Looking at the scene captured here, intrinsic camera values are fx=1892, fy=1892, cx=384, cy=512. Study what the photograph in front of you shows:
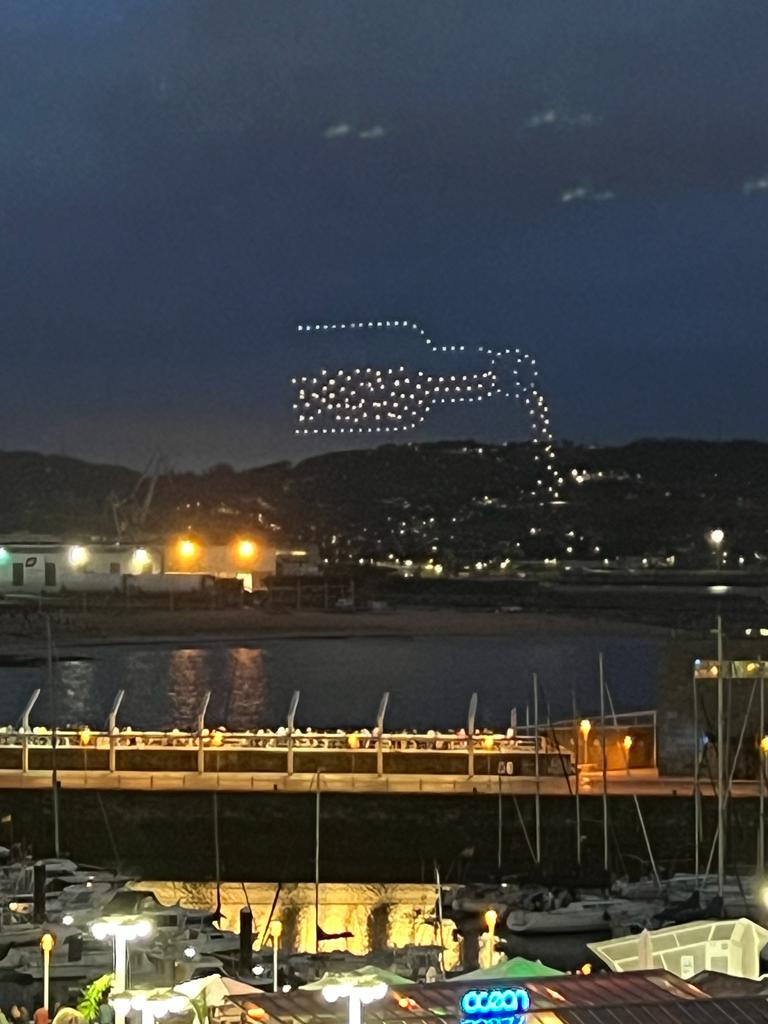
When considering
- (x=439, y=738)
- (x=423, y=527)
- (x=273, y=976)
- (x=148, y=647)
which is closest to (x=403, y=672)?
(x=148, y=647)

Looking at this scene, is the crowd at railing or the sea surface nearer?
the crowd at railing

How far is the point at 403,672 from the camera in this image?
178 feet

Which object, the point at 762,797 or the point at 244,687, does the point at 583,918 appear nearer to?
the point at 762,797

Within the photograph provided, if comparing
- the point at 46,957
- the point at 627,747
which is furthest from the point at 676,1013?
the point at 627,747

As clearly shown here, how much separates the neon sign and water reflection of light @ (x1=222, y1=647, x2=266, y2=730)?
29510 mm

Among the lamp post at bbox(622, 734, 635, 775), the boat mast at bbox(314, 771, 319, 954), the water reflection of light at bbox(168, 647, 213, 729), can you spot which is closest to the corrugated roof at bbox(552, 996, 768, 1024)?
the boat mast at bbox(314, 771, 319, 954)

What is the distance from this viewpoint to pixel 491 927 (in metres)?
14.0

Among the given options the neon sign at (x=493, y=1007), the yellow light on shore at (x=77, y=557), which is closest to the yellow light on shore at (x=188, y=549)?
the yellow light on shore at (x=77, y=557)

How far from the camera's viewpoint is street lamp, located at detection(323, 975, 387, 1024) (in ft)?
20.7

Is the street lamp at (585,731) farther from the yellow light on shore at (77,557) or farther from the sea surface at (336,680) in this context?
the yellow light on shore at (77,557)

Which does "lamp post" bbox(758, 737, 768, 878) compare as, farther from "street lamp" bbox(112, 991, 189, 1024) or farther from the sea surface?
the sea surface

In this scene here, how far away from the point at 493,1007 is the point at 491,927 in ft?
27.4

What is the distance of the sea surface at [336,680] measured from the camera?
40.7m

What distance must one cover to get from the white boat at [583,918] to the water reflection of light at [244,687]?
68.9ft
